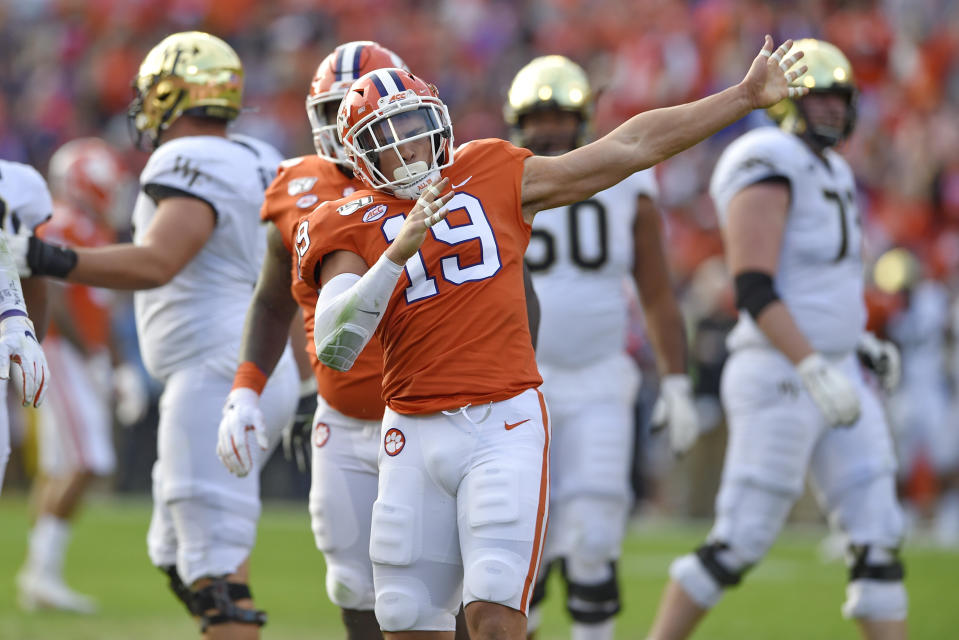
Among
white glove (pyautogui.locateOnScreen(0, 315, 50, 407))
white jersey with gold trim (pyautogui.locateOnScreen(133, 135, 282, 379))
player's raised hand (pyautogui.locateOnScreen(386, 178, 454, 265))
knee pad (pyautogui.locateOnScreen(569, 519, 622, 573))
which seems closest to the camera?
player's raised hand (pyautogui.locateOnScreen(386, 178, 454, 265))

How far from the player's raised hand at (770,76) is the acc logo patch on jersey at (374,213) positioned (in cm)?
100

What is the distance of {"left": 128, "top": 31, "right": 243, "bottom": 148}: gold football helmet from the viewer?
191 inches

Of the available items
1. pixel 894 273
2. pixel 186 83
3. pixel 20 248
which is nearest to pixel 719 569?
pixel 186 83

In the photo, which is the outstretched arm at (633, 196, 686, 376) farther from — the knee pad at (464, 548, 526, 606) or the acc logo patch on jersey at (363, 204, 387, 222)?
the knee pad at (464, 548, 526, 606)

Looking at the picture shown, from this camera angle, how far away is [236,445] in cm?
404

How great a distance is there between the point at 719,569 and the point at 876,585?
22.6 inches

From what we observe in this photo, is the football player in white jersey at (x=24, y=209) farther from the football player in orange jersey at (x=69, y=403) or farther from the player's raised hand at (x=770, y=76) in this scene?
the football player in orange jersey at (x=69, y=403)

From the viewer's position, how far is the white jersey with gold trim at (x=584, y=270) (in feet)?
18.2

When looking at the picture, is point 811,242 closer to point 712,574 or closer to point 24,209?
point 712,574

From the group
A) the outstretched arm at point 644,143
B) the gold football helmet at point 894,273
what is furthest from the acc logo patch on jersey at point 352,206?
the gold football helmet at point 894,273

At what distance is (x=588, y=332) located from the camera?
556cm

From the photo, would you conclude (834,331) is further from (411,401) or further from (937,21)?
(937,21)

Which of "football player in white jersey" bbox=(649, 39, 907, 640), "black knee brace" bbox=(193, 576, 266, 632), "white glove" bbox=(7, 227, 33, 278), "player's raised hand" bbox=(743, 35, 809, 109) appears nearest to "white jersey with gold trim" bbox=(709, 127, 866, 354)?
"football player in white jersey" bbox=(649, 39, 907, 640)

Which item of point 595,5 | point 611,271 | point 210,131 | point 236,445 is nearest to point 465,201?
point 236,445
